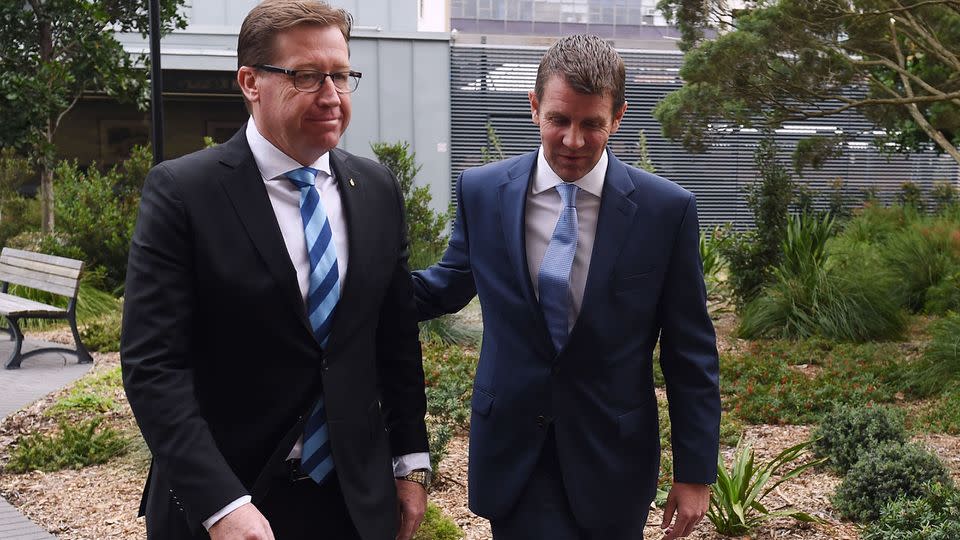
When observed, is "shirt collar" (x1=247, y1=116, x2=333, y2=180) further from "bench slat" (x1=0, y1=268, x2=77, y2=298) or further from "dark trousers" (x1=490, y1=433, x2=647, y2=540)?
"bench slat" (x1=0, y1=268, x2=77, y2=298)

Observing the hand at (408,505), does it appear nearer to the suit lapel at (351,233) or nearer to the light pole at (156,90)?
Result: the suit lapel at (351,233)

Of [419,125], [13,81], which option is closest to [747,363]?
[13,81]

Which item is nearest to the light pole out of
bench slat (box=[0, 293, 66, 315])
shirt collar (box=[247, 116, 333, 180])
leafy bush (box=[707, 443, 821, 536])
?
bench slat (box=[0, 293, 66, 315])

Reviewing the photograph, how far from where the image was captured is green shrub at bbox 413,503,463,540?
4.85 metres

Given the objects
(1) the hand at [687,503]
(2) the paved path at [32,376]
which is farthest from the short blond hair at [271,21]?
(2) the paved path at [32,376]

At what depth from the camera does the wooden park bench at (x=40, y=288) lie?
32.3 ft

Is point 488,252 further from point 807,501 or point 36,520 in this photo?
point 36,520

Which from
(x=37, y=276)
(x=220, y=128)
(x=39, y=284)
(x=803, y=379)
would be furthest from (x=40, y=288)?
(x=220, y=128)

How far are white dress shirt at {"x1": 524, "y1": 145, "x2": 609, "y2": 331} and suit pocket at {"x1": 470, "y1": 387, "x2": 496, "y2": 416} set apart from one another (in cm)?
31

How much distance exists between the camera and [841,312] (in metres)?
10.9

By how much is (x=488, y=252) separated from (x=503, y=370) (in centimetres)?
33

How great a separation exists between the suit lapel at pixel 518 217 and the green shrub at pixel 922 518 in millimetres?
2538

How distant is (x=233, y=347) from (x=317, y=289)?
225 millimetres

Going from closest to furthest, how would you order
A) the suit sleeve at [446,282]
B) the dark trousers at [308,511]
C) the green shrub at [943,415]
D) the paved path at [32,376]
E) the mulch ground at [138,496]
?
1. the dark trousers at [308,511]
2. the suit sleeve at [446,282]
3. the mulch ground at [138,496]
4. the green shrub at [943,415]
5. the paved path at [32,376]
